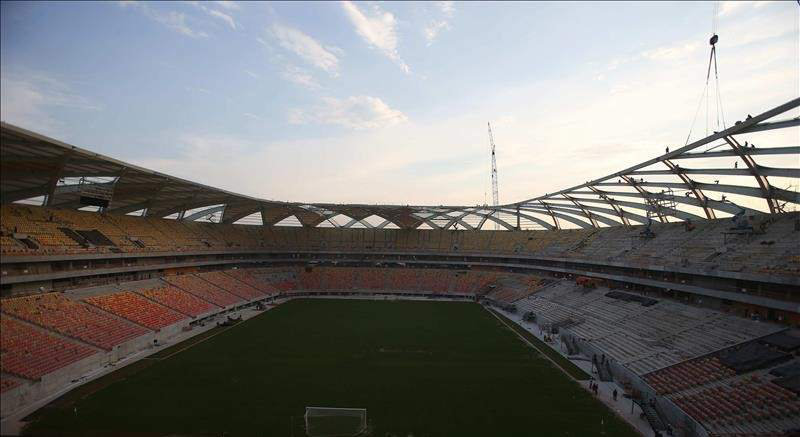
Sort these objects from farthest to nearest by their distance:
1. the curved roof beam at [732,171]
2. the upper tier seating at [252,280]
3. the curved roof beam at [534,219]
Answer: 1. the curved roof beam at [534,219]
2. the upper tier seating at [252,280]
3. the curved roof beam at [732,171]

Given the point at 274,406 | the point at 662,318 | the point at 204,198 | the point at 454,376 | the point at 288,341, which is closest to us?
the point at 274,406

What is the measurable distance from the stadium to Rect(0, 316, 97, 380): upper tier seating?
137 millimetres

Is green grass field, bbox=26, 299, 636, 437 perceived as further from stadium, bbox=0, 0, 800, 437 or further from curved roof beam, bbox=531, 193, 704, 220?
curved roof beam, bbox=531, 193, 704, 220

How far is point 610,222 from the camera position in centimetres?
5456

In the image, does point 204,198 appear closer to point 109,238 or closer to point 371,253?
point 109,238

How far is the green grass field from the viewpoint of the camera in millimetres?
19594

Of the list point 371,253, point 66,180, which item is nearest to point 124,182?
point 66,180

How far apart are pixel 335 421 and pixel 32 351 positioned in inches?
690

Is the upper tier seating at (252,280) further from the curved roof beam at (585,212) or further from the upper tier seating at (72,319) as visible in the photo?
the curved roof beam at (585,212)

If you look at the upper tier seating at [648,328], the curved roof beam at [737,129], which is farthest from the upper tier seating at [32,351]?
the curved roof beam at [737,129]

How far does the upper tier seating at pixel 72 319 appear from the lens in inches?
1072

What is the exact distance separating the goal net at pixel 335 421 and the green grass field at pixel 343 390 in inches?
21.5

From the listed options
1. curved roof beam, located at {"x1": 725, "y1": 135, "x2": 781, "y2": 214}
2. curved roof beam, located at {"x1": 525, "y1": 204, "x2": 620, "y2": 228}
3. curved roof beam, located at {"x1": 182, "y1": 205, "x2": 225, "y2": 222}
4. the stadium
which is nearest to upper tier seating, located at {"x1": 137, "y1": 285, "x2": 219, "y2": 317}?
the stadium

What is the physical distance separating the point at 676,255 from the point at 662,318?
21.4 feet
